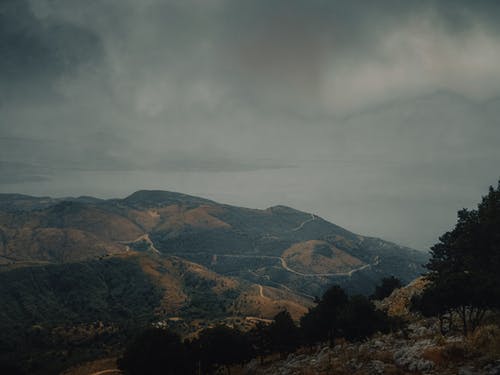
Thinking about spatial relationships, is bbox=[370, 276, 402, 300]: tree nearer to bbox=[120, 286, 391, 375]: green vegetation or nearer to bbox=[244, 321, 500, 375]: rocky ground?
bbox=[120, 286, 391, 375]: green vegetation

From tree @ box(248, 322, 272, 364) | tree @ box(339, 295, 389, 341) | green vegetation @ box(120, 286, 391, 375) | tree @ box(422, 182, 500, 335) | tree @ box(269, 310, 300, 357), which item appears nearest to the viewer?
tree @ box(422, 182, 500, 335)

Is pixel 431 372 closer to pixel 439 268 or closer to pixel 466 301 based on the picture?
pixel 466 301

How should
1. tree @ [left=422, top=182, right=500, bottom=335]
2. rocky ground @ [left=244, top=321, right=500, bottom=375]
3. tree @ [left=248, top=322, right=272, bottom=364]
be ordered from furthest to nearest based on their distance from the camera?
tree @ [left=248, top=322, right=272, bottom=364] < tree @ [left=422, top=182, right=500, bottom=335] < rocky ground @ [left=244, top=321, right=500, bottom=375]

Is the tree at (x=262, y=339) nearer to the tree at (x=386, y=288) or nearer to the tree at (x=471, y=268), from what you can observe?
the tree at (x=471, y=268)

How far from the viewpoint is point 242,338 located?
265 ft

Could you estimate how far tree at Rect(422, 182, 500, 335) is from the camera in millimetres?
41656

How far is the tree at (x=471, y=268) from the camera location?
1640 inches

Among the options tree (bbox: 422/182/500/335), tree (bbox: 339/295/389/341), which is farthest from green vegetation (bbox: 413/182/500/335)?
tree (bbox: 339/295/389/341)

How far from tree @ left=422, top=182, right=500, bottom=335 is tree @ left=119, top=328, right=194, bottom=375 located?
47.1 m

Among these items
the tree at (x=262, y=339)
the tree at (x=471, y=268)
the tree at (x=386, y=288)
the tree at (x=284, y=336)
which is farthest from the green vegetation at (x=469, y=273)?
the tree at (x=386, y=288)

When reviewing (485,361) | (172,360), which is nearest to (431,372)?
(485,361)

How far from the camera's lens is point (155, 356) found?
6506cm

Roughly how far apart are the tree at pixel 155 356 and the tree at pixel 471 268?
47.1m

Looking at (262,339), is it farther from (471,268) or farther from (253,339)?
(471,268)
